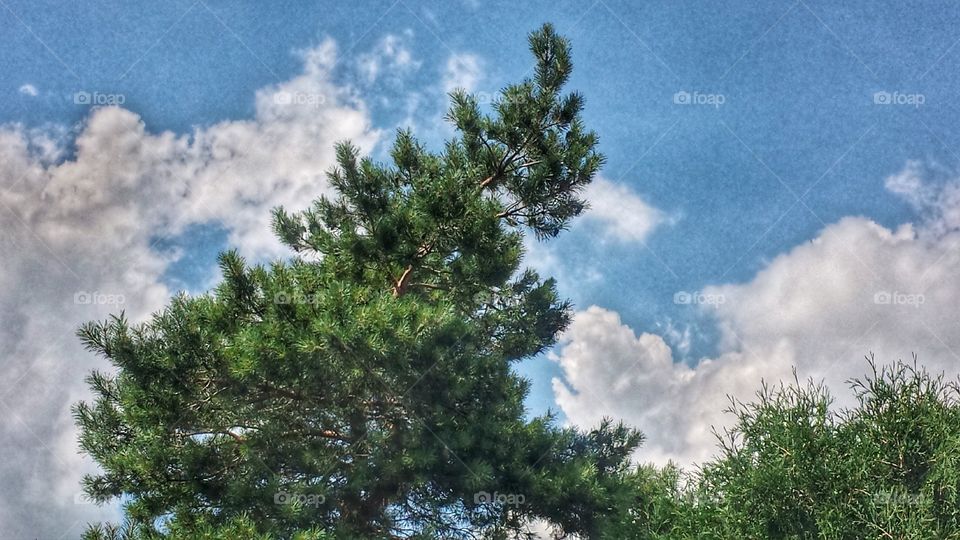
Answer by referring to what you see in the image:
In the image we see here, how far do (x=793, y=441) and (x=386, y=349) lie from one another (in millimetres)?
6014

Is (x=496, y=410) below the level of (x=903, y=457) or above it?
above

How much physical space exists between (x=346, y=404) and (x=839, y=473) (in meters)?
7.18

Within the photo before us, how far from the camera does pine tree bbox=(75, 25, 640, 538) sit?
33.5 ft

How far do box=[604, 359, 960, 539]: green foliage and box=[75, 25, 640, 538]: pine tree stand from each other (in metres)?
2.41

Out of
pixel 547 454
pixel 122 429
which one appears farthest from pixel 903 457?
pixel 122 429

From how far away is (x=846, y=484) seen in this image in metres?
9.84

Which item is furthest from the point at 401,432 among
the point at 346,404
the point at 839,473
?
the point at 839,473

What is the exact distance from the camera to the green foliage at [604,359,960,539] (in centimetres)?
951

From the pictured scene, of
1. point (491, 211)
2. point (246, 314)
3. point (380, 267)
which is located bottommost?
point (246, 314)

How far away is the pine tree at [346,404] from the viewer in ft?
33.5

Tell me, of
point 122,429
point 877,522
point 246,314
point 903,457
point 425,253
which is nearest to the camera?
point 877,522

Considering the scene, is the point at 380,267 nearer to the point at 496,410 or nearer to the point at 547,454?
the point at 496,410

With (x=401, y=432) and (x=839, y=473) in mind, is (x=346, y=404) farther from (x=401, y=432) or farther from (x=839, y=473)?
(x=839, y=473)

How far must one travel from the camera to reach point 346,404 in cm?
1117
